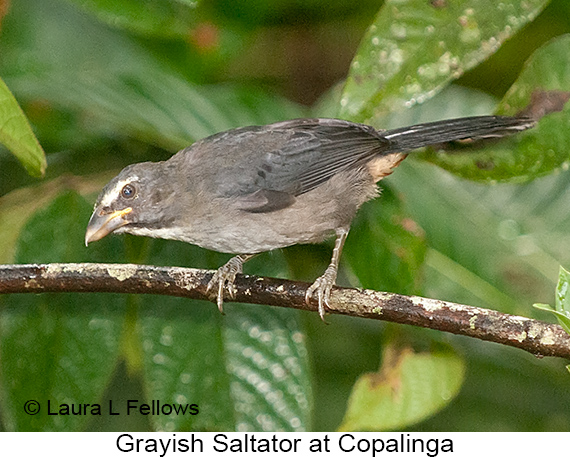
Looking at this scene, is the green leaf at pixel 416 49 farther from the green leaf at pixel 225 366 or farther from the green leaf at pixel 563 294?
the green leaf at pixel 563 294

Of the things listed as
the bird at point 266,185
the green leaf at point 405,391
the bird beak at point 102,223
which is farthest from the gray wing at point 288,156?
the green leaf at point 405,391

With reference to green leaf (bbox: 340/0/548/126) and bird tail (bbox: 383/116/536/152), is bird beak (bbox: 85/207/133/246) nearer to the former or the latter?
green leaf (bbox: 340/0/548/126)

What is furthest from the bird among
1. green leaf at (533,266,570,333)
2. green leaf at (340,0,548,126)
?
green leaf at (533,266,570,333)

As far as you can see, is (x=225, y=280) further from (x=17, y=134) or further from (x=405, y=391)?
(x=17, y=134)

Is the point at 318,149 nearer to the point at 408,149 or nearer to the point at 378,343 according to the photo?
the point at 408,149

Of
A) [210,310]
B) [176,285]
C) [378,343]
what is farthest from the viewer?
[378,343]

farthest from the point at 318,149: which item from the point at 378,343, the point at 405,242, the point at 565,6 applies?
the point at 565,6
